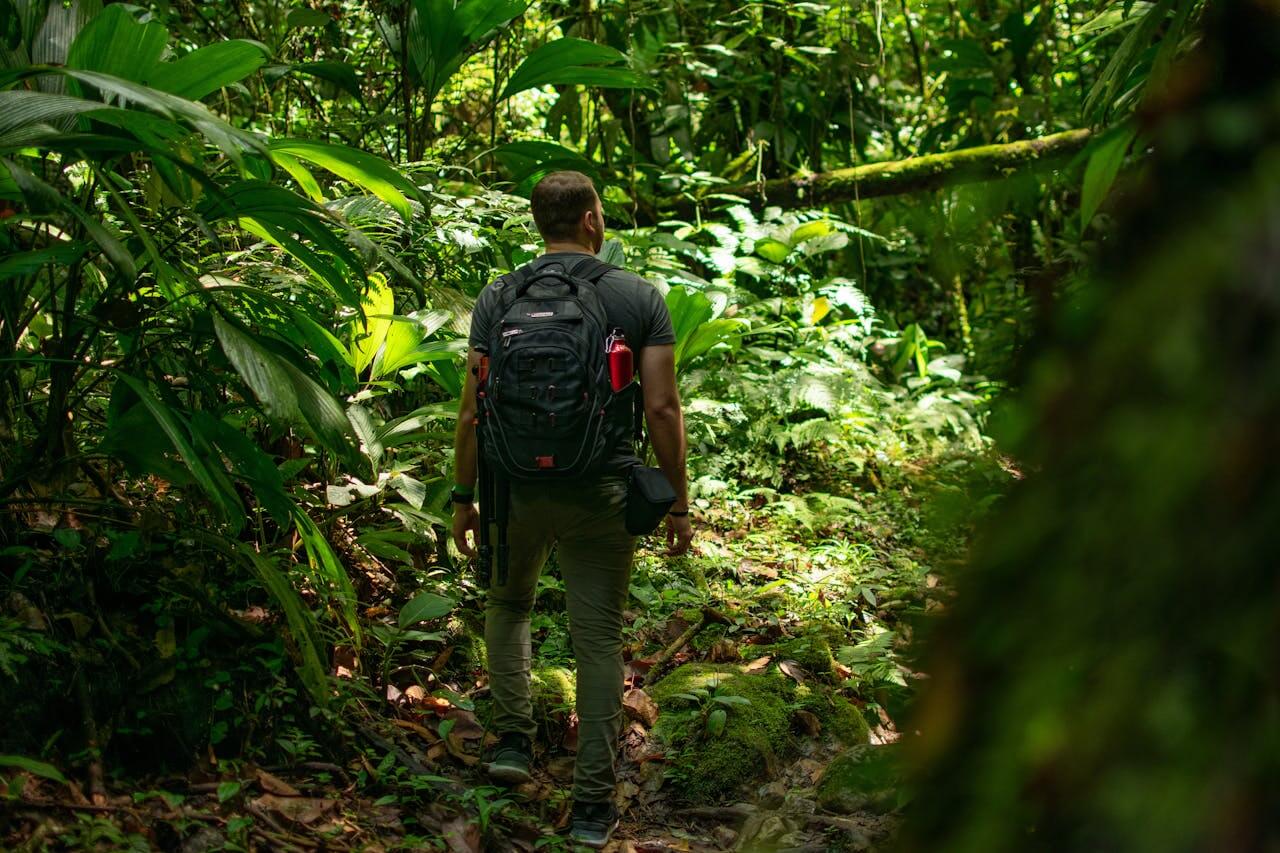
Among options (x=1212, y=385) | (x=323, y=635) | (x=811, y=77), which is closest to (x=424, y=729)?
Answer: (x=323, y=635)

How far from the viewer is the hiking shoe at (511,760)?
3365 millimetres

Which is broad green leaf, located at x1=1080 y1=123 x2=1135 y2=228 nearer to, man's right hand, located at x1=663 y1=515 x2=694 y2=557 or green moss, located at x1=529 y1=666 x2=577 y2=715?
man's right hand, located at x1=663 y1=515 x2=694 y2=557

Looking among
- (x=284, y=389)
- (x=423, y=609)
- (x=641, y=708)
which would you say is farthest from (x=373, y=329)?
(x=641, y=708)

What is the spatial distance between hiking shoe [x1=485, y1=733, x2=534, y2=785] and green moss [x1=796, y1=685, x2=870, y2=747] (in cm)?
108

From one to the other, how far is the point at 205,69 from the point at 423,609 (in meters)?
1.87

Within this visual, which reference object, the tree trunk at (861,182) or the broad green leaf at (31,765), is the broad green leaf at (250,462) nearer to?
the broad green leaf at (31,765)

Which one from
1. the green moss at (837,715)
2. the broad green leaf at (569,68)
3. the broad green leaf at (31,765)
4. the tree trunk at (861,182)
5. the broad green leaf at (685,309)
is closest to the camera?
the broad green leaf at (31,765)

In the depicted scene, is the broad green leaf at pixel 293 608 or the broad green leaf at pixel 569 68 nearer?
the broad green leaf at pixel 293 608

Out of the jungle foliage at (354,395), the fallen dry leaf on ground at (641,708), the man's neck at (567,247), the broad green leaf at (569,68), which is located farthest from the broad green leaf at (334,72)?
the fallen dry leaf on ground at (641,708)

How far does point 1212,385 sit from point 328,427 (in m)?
2.54

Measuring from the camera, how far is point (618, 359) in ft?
10.2

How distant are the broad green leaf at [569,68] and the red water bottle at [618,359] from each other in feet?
7.32

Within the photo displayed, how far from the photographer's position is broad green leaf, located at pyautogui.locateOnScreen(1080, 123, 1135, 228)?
3.29 ft

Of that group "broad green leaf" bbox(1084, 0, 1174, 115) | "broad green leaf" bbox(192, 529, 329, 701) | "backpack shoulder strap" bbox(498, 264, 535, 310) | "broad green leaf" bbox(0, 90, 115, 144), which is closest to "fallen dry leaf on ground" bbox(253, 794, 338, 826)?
"broad green leaf" bbox(192, 529, 329, 701)
